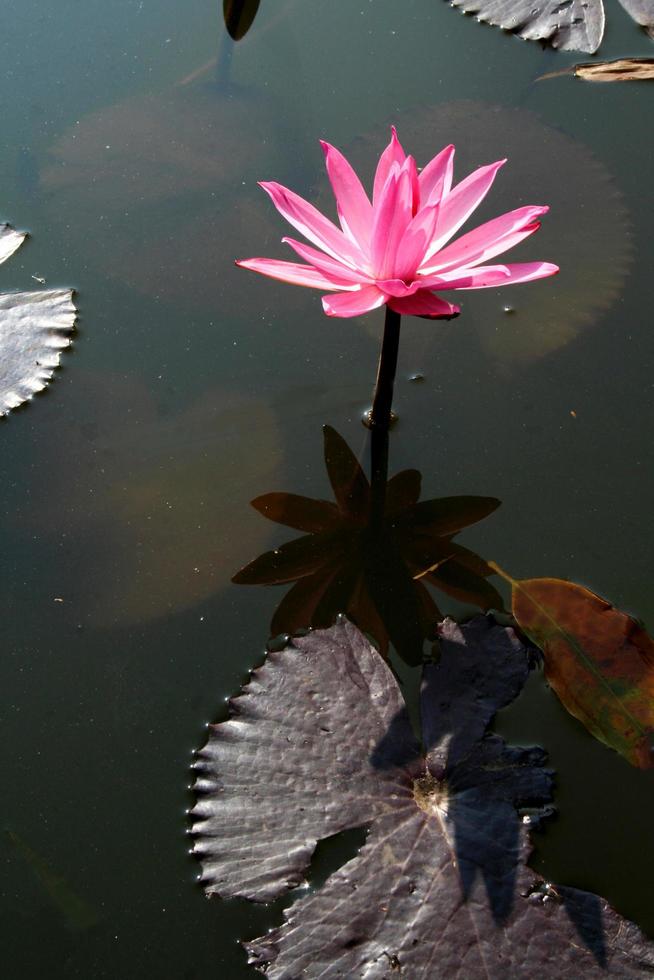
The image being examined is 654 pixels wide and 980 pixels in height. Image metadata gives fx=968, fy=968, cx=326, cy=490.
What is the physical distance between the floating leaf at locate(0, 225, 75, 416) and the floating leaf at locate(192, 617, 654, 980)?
84 centimetres

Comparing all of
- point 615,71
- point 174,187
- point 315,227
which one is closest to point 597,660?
point 315,227

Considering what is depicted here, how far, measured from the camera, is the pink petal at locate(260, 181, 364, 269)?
156 centimetres

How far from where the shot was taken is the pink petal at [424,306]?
1.45 metres

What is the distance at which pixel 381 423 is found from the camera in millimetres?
1855

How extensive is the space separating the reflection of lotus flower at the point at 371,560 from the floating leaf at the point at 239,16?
1596 millimetres

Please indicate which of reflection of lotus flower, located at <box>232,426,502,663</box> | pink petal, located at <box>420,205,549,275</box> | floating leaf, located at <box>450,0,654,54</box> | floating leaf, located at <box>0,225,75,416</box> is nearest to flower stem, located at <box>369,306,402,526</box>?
A: reflection of lotus flower, located at <box>232,426,502,663</box>

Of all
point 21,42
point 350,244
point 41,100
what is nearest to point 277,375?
point 350,244

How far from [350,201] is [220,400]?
0.55m

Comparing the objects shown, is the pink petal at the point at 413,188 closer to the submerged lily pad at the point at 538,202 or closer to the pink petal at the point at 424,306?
the pink petal at the point at 424,306

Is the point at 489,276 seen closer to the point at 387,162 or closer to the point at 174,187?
the point at 387,162

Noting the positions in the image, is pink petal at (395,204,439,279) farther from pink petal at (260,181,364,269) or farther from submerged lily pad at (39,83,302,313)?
submerged lily pad at (39,83,302,313)

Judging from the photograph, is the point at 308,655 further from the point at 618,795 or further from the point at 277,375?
the point at 277,375

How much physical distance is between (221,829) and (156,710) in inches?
10.1

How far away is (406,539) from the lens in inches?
68.4
